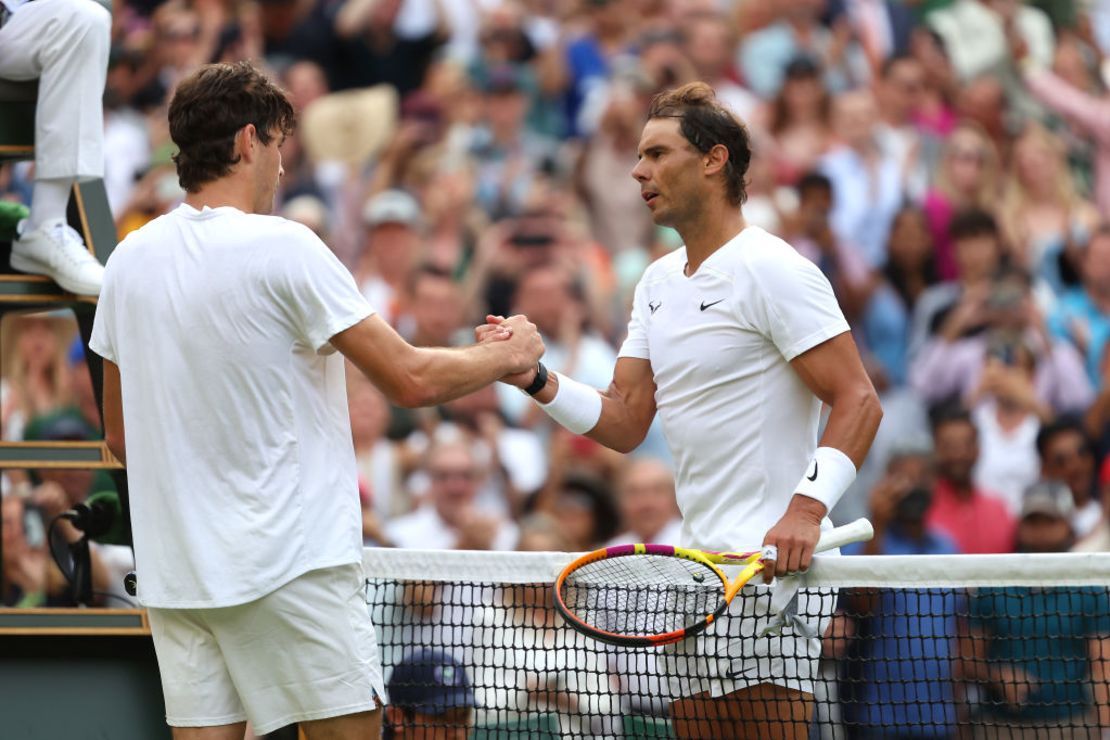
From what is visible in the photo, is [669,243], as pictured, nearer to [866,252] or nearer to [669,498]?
[866,252]

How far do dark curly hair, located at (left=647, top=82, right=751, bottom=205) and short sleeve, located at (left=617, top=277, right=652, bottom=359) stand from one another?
42cm

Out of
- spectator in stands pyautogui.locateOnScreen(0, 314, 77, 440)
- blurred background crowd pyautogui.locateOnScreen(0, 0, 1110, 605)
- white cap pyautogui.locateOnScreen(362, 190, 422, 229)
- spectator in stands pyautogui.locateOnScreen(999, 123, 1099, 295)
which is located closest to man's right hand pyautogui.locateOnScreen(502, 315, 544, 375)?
blurred background crowd pyautogui.locateOnScreen(0, 0, 1110, 605)

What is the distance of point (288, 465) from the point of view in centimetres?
395

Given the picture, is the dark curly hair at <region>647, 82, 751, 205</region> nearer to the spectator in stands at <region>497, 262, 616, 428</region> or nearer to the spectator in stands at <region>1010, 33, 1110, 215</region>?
the spectator in stands at <region>497, 262, 616, 428</region>

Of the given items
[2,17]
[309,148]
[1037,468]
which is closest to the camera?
[2,17]

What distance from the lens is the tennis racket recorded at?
4344 millimetres

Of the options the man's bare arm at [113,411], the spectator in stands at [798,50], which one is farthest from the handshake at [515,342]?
the spectator in stands at [798,50]

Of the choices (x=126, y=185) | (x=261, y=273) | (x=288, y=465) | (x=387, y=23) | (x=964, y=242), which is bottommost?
(x=288, y=465)

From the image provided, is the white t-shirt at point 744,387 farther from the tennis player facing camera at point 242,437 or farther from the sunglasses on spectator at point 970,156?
the sunglasses on spectator at point 970,156

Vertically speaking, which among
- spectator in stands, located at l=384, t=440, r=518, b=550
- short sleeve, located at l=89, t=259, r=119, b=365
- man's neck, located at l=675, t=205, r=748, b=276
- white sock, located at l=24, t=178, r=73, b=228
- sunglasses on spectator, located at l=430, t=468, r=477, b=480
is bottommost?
spectator in stands, located at l=384, t=440, r=518, b=550

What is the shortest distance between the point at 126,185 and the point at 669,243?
3.18 m

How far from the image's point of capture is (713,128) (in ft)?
15.8

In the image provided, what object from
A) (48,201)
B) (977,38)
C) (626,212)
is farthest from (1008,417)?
(48,201)

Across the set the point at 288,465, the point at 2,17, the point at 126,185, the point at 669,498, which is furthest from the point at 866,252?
the point at 288,465
